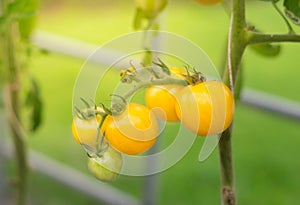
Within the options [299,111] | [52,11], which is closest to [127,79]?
[299,111]

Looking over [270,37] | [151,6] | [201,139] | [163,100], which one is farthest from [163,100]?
[201,139]

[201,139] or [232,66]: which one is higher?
[232,66]

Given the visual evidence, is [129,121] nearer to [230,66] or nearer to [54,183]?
[230,66]

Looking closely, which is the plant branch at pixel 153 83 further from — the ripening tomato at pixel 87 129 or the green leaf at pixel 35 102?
the green leaf at pixel 35 102

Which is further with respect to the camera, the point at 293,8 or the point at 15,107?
the point at 15,107

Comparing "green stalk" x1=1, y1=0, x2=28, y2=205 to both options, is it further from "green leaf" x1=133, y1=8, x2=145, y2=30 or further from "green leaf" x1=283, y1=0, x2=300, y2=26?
"green leaf" x1=283, y1=0, x2=300, y2=26

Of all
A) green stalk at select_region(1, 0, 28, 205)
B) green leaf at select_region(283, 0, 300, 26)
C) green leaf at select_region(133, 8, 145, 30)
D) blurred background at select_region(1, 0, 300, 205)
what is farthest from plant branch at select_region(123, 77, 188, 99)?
blurred background at select_region(1, 0, 300, 205)

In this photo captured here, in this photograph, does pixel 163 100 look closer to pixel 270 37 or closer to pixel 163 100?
pixel 163 100
